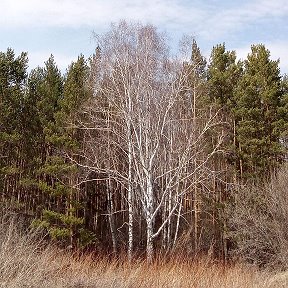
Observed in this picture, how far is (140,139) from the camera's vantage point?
711 inches

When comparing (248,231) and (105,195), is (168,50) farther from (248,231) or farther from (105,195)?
(105,195)

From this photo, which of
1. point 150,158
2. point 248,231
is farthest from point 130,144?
point 248,231

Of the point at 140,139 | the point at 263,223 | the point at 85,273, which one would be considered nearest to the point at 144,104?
the point at 140,139

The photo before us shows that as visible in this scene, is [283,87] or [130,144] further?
[283,87]

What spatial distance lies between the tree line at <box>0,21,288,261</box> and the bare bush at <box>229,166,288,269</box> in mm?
1070

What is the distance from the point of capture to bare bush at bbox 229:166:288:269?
688 inches

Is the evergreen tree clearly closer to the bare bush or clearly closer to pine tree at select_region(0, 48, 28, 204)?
pine tree at select_region(0, 48, 28, 204)

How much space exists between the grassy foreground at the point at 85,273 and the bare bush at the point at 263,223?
26.5ft

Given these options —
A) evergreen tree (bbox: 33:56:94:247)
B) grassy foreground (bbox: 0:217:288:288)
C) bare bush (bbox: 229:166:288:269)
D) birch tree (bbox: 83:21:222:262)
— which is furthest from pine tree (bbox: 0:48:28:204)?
grassy foreground (bbox: 0:217:288:288)

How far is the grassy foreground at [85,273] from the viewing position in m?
6.65

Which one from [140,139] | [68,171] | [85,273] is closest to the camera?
[85,273]

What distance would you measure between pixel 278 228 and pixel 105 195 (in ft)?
37.2

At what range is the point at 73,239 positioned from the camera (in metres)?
21.8

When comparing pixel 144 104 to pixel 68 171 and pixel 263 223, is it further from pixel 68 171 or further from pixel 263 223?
pixel 263 223
